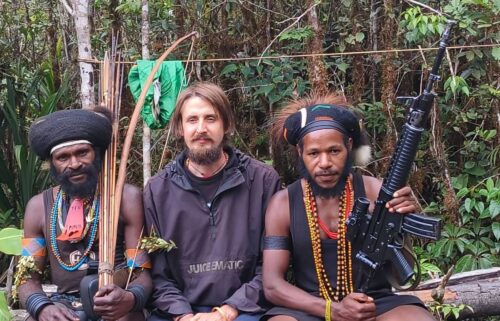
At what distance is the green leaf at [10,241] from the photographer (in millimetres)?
2238

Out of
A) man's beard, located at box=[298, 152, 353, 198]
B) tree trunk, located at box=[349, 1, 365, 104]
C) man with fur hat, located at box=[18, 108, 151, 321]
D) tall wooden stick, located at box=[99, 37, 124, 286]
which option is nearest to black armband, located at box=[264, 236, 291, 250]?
man's beard, located at box=[298, 152, 353, 198]

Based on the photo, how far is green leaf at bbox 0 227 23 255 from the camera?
224 cm

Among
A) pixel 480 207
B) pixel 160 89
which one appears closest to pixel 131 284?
pixel 160 89

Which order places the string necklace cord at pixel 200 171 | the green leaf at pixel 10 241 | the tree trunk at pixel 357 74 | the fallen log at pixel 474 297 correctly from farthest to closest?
the tree trunk at pixel 357 74, the fallen log at pixel 474 297, the string necklace cord at pixel 200 171, the green leaf at pixel 10 241

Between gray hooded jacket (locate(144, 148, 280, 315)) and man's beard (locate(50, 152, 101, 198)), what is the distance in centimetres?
34

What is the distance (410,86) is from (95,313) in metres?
4.06

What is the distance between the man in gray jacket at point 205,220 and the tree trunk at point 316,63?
1.99 metres

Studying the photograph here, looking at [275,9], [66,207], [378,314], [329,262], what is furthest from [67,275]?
[275,9]

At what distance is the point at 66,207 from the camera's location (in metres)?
3.44

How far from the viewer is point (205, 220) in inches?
137

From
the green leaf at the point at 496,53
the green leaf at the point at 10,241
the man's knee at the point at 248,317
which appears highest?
the green leaf at the point at 496,53

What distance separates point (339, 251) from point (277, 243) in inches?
12.7

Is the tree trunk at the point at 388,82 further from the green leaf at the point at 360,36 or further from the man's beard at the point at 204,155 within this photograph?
the man's beard at the point at 204,155

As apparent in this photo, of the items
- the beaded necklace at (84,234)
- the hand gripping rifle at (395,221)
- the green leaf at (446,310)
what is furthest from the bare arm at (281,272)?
the green leaf at (446,310)
